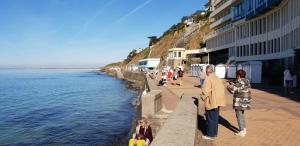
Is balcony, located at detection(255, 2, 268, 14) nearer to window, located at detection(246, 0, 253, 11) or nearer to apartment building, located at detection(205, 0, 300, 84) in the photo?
apartment building, located at detection(205, 0, 300, 84)

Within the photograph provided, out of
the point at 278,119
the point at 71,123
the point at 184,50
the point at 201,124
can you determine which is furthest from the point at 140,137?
the point at 184,50

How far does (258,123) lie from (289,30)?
21.6 m

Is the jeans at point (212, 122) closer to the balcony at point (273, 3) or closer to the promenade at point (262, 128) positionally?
the promenade at point (262, 128)

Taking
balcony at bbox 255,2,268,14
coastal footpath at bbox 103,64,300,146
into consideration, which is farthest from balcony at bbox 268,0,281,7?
coastal footpath at bbox 103,64,300,146

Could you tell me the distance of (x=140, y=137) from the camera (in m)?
9.86

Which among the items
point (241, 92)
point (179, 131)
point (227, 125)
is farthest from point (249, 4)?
point (179, 131)

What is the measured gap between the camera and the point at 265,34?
39656 mm

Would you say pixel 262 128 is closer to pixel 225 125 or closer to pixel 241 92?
pixel 225 125

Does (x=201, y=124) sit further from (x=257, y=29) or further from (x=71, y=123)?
(x=257, y=29)

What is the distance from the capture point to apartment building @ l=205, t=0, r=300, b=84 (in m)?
30.0

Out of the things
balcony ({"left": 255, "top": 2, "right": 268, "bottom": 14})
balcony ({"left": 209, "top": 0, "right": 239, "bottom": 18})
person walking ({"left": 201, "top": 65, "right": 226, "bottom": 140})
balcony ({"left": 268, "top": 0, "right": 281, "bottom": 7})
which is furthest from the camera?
balcony ({"left": 209, "top": 0, "right": 239, "bottom": 18})

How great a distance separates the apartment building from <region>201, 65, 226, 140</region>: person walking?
18.2m

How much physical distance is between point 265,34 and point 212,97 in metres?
32.8

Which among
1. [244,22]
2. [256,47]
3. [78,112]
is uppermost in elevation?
[244,22]
